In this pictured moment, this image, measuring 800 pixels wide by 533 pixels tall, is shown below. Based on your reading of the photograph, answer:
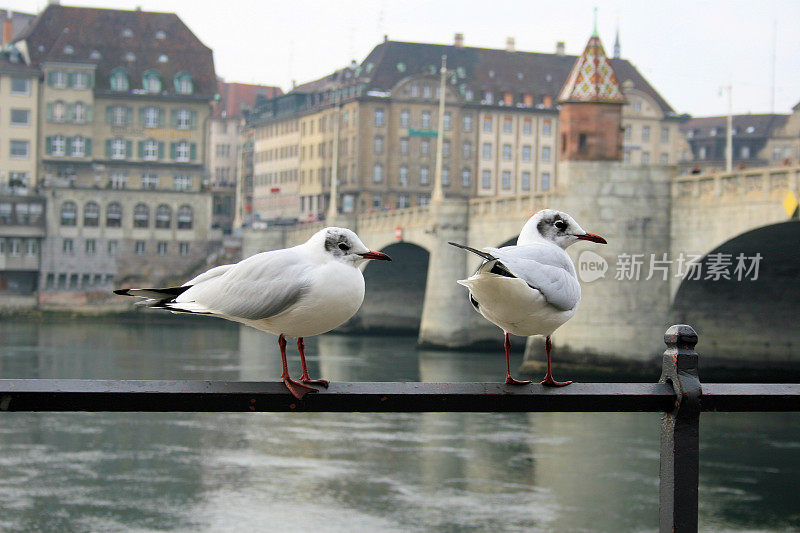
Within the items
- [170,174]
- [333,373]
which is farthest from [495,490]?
[170,174]

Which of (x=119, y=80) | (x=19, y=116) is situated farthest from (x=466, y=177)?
(x=19, y=116)

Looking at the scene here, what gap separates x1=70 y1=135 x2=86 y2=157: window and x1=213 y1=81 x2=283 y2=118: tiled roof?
45.6 m

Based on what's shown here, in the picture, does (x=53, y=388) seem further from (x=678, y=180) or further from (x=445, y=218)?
(x=445, y=218)

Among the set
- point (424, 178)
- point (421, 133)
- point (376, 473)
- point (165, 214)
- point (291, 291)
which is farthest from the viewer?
point (424, 178)

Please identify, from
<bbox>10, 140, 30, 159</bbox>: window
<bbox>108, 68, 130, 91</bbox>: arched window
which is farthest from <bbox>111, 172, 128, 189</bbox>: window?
<bbox>10, 140, 30, 159</bbox>: window

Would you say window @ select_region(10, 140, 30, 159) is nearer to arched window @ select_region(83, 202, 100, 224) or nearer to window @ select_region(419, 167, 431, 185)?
arched window @ select_region(83, 202, 100, 224)

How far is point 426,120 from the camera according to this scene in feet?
392

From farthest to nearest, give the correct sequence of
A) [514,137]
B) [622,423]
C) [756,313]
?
1. [514,137]
2. [756,313]
3. [622,423]

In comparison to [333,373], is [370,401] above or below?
above

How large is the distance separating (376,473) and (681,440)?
2524cm

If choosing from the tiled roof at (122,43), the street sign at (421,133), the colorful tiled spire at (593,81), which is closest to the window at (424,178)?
the street sign at (421,133)

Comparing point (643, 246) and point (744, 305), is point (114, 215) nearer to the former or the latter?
point (643, 246)

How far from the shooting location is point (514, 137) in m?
124

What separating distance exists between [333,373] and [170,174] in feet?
209
